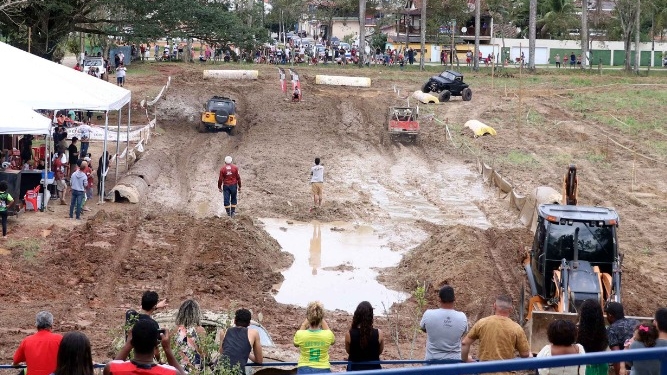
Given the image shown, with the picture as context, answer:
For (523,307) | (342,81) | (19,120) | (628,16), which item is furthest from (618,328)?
(628,16)

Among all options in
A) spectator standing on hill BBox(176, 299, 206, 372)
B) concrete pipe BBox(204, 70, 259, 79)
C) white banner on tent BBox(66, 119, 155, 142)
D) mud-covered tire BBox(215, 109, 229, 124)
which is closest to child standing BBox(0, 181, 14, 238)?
white banner on tent BBox(66, 119, 155, 142)

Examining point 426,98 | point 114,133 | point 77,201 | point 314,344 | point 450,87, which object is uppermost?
point 450,87

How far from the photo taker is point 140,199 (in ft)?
→ 90.8

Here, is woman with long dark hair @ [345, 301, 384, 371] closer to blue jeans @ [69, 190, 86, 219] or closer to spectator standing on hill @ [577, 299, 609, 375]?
spectator standing on hill @ [577, 299, 609, 375]

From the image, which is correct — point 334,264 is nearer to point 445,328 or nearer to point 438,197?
point 438,197

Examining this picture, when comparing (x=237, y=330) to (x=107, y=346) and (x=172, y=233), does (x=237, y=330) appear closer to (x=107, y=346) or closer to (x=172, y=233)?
(x=107, y=346)

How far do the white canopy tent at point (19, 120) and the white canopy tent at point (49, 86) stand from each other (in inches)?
33.6

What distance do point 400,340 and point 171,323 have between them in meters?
5.62

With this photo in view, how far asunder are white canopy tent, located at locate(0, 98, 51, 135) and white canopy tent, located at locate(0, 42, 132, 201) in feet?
2.80

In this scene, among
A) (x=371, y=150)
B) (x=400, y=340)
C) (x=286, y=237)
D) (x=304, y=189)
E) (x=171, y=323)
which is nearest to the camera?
(x=171, y=323)

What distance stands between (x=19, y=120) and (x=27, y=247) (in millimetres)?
2696

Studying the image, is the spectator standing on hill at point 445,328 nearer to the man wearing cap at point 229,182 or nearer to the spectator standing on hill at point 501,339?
the spectator standing on hill at point 501,339

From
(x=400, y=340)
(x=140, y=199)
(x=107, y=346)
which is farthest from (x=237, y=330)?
(x=140, y=199)

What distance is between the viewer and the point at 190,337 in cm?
966
